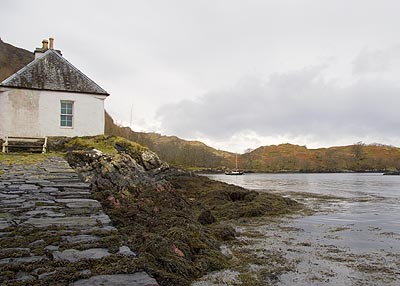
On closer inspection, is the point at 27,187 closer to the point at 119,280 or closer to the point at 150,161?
the point at 119,280

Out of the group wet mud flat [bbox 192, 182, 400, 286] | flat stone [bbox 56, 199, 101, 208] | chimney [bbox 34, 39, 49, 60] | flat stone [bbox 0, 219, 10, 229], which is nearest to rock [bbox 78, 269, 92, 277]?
flat stone [bbox 0, 219, 10, 229]

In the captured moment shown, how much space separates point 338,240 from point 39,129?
49.6 ft

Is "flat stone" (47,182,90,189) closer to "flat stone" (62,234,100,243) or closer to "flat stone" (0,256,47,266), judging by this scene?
"flat stone" (62,234,100,243)

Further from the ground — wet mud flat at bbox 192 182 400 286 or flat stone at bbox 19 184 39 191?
flat stone at bbox 19 184 39 191

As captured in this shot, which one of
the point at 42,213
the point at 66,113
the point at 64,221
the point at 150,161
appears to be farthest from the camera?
the point at 66,113

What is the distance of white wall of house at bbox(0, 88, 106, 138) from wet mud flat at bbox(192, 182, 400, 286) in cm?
1022

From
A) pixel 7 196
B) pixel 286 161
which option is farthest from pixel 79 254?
pixel 286 161

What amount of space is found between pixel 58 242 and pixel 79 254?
0.51 meters

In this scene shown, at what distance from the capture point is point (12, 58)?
6731 centimetres

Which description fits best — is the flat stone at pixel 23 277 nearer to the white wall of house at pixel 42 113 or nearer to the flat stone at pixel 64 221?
the flat stone at pixel 64 221

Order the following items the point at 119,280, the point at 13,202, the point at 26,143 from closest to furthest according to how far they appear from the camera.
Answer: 1. the point at 119,280
2. the point at 13,202
3. the point at 26,143

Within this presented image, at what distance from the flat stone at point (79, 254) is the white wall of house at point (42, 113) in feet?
54.0

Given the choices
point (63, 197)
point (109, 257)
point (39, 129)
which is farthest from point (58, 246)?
point (39, 129)

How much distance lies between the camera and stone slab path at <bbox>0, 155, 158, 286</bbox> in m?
3.12
